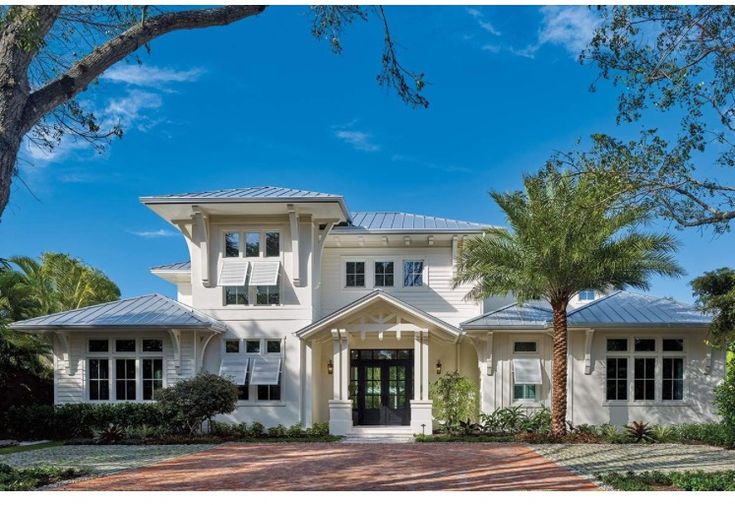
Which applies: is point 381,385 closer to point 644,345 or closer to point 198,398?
point 198,398

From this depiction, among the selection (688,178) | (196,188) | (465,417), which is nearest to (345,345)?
(465,417)

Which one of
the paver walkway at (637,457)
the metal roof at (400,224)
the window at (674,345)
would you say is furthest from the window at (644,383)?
the metal roof at (400,224)

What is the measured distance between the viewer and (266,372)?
17.8 meters

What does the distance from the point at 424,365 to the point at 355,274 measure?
380 centimetres

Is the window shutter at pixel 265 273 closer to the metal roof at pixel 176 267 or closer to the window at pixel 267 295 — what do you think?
the window at pixel 267 295

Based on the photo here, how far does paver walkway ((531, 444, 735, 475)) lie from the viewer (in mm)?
11539

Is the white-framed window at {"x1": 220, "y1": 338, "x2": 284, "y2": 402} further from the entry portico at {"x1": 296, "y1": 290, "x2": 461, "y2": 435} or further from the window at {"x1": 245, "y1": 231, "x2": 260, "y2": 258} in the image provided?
the window at {"x1": 245, "y1": 231, "x2": 260, "y2": 258}

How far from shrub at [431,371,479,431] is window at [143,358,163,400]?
7408 millimetres

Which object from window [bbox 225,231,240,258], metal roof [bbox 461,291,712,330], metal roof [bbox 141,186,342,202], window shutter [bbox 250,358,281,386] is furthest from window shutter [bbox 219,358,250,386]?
metal roof [bbox 461,291,712,330]

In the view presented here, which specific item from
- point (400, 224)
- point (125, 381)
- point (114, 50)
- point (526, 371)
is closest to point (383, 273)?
point (400, 224)

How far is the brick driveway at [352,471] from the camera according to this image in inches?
388

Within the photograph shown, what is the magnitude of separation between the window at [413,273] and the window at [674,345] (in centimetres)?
679

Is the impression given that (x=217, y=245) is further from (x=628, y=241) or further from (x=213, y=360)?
(x=628, y=241)

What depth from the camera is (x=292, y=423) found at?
1781 centimetres
